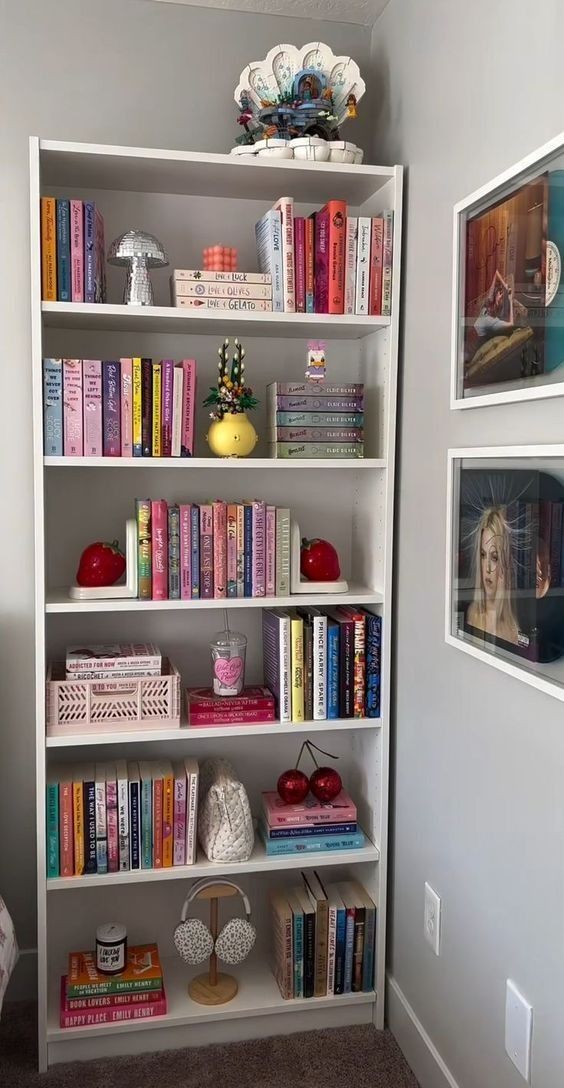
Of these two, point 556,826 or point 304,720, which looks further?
point 304,720

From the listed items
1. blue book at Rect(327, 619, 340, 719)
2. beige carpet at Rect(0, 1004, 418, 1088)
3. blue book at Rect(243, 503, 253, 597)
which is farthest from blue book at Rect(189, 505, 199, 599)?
beige carpet at Rect(0, 1004, 418, 1088)

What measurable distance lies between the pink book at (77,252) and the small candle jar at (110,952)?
1425 millimetres

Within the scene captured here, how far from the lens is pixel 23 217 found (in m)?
2.11

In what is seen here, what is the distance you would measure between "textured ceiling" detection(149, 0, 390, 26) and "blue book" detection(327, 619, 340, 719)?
145 centimetres

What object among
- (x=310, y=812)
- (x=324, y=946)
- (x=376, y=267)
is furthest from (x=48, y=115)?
(x=324, y=946)

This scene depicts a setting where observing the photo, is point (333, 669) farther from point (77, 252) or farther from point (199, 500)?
point (77, 252)

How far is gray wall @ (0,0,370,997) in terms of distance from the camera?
6.89 feet

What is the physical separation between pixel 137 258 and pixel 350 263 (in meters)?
0.47

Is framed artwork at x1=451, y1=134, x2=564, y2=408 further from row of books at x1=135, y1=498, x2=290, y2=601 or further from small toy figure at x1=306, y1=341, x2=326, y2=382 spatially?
row of books at x1=135, y1=498, x2=290, y2=601

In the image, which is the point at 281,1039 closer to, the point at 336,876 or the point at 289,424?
the point at 336,876

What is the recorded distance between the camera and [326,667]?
2.14m

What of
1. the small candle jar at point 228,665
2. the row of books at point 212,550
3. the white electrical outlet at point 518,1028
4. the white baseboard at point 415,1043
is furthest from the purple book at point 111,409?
the white baseboard at point 415,1043

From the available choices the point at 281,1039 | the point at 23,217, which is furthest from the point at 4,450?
the point at 281,1039

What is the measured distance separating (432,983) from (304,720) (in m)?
0.61
